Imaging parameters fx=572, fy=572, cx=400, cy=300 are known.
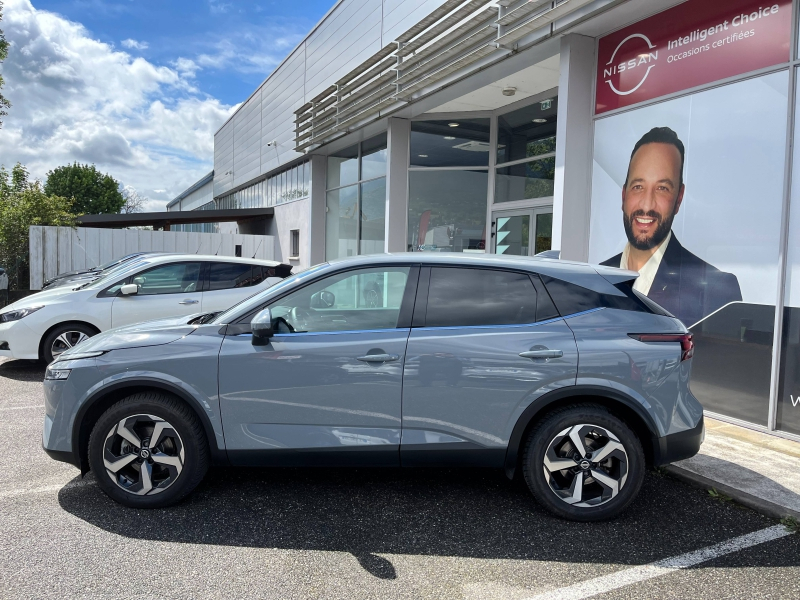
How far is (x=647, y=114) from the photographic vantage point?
6.70 metres

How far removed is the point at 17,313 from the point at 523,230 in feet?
26.1

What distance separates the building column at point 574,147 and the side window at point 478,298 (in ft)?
13.2

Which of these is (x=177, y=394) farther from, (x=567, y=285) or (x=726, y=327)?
(x=726, y=327)

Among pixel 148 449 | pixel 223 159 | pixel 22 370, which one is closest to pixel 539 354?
pixel 148 449

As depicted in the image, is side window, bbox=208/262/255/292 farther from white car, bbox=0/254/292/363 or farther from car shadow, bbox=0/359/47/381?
car shadow, bbox=0/359/47/381

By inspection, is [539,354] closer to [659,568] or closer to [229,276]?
[659,568]

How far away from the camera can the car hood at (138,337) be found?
358 cm

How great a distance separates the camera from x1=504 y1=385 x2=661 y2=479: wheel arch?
346 centimetres

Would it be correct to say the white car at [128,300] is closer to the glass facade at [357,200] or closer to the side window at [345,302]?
the side window at [345,302]

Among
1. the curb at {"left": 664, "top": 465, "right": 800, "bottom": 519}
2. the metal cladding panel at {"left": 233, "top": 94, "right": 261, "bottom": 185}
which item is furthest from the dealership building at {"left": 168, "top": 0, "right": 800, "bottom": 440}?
the metal cladding panel at {"left": 233, "top": 94, "right": 261, "bottom": 185}

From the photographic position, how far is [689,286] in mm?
6195

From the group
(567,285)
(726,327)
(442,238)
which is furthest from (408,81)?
(567,285)

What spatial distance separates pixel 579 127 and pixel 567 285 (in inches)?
178

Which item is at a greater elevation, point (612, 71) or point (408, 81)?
point (408, 81)
